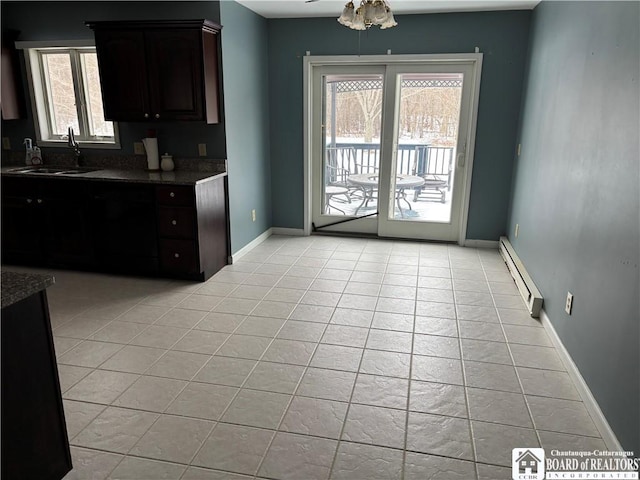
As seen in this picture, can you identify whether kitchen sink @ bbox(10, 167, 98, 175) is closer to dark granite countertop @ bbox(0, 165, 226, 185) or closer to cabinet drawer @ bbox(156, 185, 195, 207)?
dark granite countertop @ bbox(0, 165, 226, 185)

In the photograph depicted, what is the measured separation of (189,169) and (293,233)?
1648 mm

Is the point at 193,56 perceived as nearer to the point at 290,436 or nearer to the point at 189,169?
the point at 189,169

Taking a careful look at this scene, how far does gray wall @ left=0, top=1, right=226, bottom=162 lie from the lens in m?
3.87

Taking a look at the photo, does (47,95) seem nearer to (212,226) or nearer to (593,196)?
(212,226)

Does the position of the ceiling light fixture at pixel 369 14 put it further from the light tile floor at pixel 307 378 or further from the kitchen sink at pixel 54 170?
the kitchen sink at pixel 54 170

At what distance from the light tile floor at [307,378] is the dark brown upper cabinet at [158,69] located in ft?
4.89

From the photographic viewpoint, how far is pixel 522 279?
3691mm

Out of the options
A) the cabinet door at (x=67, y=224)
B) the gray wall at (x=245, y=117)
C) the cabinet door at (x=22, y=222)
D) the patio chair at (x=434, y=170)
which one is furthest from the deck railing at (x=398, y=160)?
the cabinet door at (x=22, y=222)

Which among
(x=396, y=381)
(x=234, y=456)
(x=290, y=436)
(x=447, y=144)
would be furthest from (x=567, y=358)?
(x=447, y=144)

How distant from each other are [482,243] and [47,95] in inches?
190

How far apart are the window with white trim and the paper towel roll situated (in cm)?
45

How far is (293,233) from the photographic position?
5.48m

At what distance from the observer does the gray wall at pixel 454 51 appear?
448 centimetres

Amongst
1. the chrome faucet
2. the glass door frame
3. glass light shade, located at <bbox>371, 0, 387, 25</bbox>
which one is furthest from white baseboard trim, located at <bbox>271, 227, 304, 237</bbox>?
glass light shade, located at <bbox>371, 0, 387, 25</bbox>
